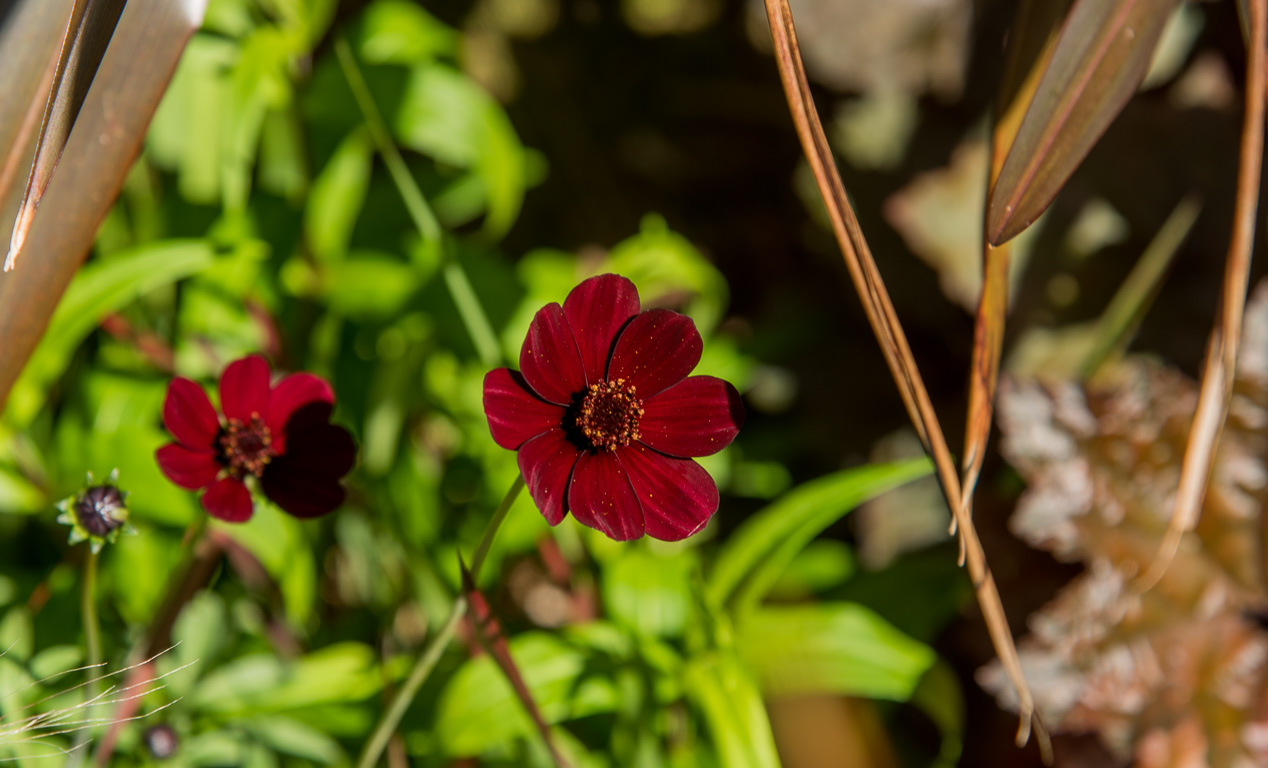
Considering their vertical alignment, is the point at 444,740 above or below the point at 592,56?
below

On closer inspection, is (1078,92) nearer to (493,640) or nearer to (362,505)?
(493,640)

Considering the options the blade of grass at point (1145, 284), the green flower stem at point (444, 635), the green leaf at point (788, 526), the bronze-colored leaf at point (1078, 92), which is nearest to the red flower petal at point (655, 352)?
the green flower stem at point (444, 635)

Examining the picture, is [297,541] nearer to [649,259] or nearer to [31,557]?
[31,557]

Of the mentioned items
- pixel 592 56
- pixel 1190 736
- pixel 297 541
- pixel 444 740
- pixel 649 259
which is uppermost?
pixel 592 56

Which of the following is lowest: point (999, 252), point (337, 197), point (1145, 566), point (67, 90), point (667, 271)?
point (1145, 566)

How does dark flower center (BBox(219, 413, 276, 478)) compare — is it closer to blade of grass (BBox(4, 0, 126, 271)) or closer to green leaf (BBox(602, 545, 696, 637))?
blade of grass (BBox(4, 0, 126, 271))

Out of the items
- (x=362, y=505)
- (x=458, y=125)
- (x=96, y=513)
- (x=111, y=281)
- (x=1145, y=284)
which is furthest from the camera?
(x=1145, y=284)

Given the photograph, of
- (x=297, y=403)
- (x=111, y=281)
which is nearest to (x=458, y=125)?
(x=111, y=281)

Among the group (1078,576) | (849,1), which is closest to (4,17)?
(849,1)
